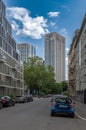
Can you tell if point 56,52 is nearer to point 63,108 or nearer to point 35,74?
point 35,74

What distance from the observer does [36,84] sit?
123m

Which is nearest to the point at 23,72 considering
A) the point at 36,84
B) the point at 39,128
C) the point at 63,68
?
the point at 36,84

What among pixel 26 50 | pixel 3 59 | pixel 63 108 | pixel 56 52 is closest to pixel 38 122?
pixel 63 108

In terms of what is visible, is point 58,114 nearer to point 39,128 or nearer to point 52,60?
point 39,128

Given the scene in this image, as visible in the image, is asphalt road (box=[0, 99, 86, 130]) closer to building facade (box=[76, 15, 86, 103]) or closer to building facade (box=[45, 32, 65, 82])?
building facade (box=[76, 15, 86, 103])

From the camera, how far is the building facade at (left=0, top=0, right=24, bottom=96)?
260ft

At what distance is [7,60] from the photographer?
85.8 meters

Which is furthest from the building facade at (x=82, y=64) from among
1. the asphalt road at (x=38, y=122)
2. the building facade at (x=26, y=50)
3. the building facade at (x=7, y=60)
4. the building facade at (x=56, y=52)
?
the building facade at (x=56, y=52)

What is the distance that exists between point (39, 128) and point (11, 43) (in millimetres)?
80222

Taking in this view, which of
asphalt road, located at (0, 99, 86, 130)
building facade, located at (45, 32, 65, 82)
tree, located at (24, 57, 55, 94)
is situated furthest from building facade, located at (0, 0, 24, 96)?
building facade, located at (45, 32, 65, 82)

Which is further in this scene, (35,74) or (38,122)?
(35,74)

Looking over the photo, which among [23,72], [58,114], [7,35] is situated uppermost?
[7,35]

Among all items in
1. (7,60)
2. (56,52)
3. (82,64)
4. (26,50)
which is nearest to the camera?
(82,64)

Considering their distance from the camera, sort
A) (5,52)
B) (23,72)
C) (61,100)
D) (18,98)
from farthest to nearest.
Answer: (23,72)
(5,52)
(18,98)
(61,100)
